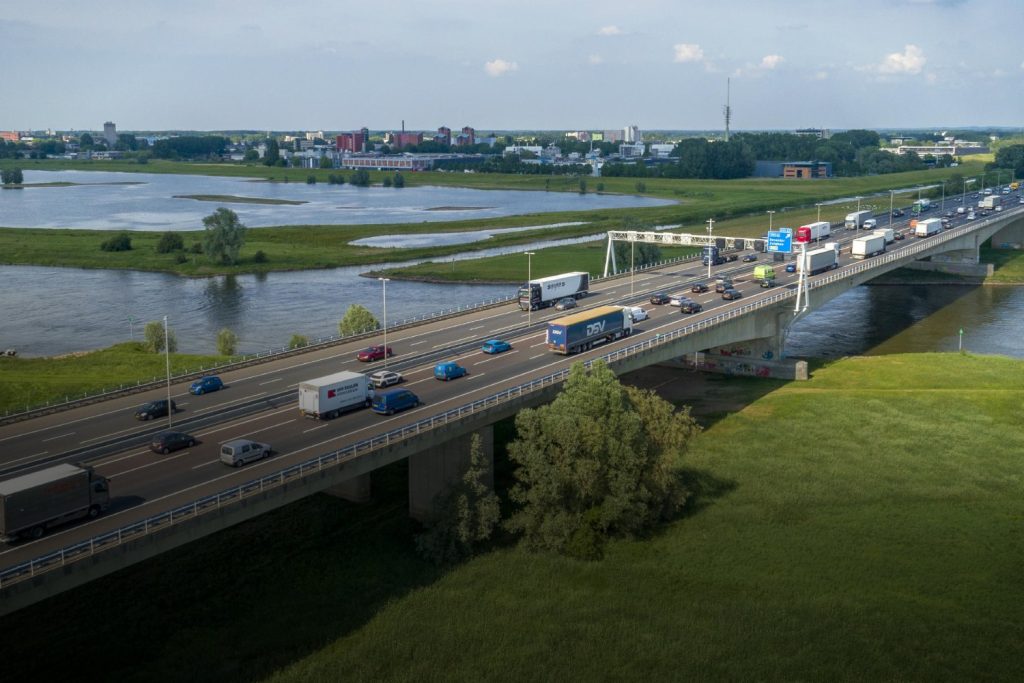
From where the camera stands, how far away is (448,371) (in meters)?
55.3

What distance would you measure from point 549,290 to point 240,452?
39.9m

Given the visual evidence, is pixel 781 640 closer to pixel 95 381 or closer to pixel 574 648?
pixel 574 648

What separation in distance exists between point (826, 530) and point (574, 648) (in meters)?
17.0

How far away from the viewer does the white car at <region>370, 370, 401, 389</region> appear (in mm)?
53562

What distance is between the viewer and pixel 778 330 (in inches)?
3125

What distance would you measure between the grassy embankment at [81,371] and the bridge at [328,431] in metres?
15.3

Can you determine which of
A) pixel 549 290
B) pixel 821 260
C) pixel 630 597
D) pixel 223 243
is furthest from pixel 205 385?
pixel 223 243

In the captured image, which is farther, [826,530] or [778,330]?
[778,330]

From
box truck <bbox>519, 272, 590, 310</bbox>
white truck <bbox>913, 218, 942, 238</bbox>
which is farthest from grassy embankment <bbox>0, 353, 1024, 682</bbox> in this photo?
white truck <bbox>913, 218, 942, 238</bbox>

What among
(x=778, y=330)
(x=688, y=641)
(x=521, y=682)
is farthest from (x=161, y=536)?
(x=778, y=330)

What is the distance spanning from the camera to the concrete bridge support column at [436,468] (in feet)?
159

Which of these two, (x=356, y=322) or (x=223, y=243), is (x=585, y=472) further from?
(x=223, y=243)

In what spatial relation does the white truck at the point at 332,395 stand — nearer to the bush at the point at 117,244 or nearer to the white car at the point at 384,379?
the white car at the point at 384,379

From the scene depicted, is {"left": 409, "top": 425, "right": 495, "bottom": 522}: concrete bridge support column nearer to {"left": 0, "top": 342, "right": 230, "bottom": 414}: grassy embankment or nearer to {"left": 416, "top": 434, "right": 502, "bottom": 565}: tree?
{"left": 416, "top": 434, "right": 502, "bottom": 565}: tree
